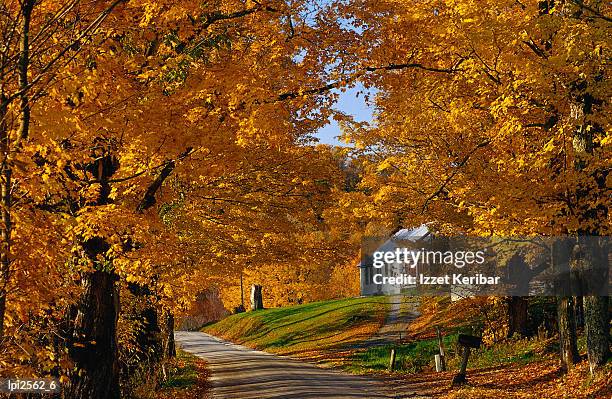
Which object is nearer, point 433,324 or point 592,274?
point 592,274

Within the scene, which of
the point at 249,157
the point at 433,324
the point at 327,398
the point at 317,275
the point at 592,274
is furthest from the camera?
the point at 317,275

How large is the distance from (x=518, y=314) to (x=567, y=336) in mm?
6329

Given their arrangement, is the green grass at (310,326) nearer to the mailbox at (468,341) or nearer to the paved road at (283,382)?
the paved road at (283,382)

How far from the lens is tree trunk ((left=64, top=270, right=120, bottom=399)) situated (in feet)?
34.1

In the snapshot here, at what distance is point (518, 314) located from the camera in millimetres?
20188

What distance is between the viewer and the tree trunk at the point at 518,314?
20.0 metres

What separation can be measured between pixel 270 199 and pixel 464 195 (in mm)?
5523

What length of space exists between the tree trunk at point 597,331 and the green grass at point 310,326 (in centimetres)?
1935

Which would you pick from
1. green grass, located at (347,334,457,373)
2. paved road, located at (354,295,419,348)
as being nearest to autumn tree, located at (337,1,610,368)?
green grass, located at (347,334,457,373)

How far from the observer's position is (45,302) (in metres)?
6.01

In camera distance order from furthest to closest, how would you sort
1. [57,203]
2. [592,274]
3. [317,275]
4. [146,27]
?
[317,275], [592,274], [146,27], [57,203]

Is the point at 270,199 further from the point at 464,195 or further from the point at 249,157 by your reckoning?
the point at 464,195

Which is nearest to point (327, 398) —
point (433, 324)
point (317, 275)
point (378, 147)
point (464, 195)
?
point (464, 195)

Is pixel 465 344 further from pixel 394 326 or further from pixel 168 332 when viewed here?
pixel 394 326
